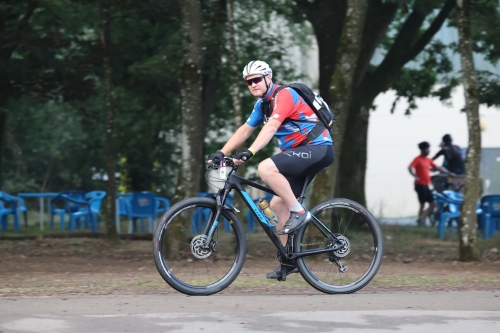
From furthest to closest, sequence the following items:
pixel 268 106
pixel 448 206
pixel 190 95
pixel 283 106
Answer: pixel 448 206 → pixel 190 95 → pixel 268 106 → pixel 283 106

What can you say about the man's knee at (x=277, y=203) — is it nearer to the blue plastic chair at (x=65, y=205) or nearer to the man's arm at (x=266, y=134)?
the man's arm at (x=266, y=134)

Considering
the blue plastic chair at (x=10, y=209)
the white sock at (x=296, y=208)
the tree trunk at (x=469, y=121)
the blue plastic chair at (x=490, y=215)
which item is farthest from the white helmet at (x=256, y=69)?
the blue plastic chair at (x=10, y=209)

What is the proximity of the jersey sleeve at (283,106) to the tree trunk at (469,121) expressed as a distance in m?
5.55

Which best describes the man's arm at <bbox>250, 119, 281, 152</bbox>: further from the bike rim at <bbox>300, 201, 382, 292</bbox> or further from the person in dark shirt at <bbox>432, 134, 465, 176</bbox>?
the person in dark shirt at <bbox>432, 134, 465, 176</bbox>

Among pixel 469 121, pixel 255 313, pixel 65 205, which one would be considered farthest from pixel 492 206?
pixel 255 313

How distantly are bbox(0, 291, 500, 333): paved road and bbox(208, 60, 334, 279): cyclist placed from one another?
66 cm

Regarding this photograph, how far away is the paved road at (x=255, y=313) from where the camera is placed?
6215mm

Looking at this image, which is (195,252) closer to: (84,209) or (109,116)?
(109,116)

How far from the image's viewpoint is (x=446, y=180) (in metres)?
22.0

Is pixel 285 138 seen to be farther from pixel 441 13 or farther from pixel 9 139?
pixel 9 139

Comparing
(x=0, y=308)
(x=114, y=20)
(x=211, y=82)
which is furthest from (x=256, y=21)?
(x=0, y=308)

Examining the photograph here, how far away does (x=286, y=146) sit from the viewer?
25.6ft

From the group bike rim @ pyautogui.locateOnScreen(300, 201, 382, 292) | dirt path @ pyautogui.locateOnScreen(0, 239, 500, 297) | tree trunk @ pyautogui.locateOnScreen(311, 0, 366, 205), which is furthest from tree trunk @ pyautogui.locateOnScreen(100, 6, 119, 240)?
bike rim @ pyautogui.locateOnScreen(300, 201, 382, 292)

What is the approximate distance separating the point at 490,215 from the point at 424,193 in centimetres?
410
